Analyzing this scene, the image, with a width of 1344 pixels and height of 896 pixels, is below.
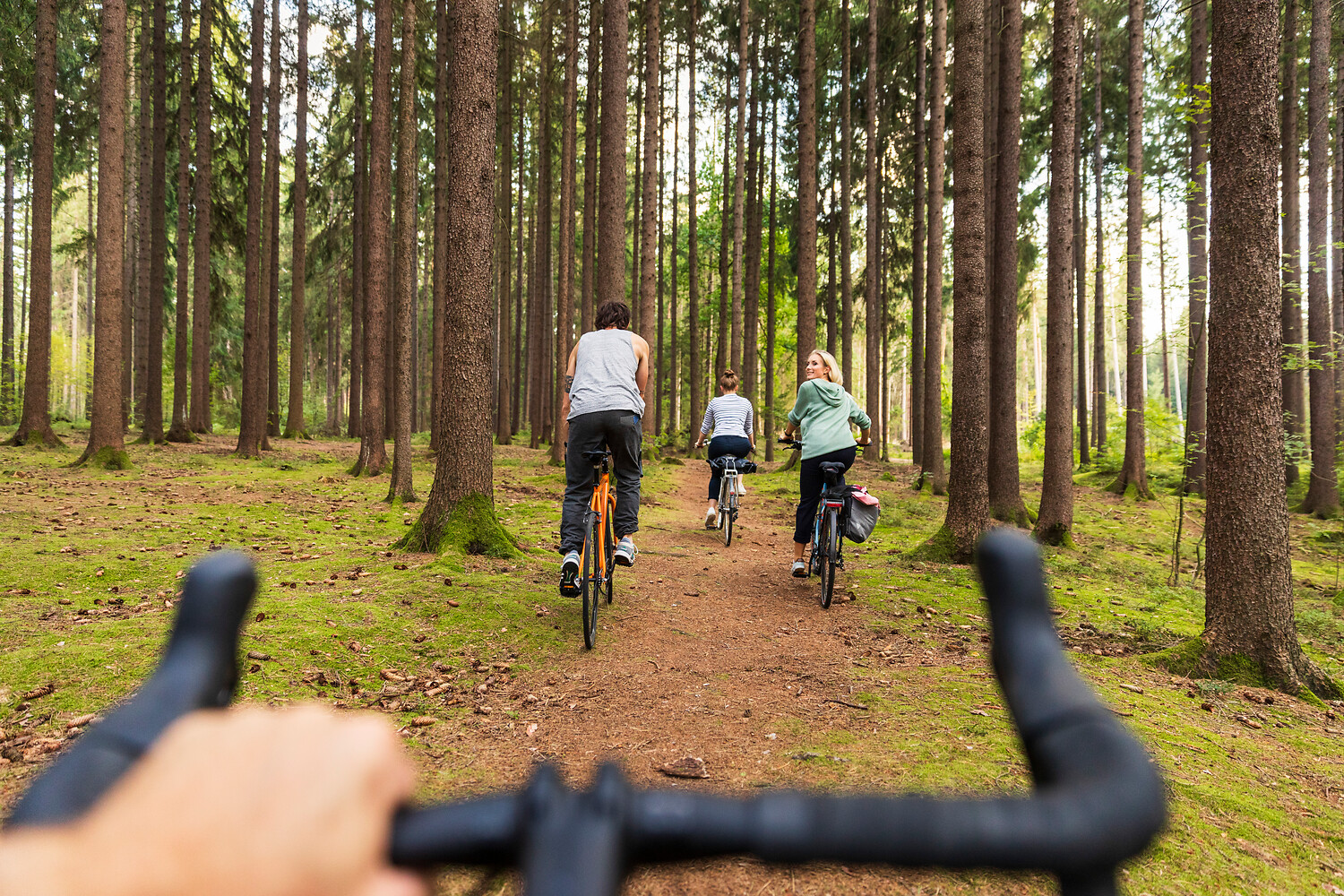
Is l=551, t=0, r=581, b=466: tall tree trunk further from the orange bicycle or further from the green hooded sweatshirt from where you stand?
the orange bicycle

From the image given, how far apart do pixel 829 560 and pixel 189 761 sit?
6983 millimetres

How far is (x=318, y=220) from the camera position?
81.7 feet

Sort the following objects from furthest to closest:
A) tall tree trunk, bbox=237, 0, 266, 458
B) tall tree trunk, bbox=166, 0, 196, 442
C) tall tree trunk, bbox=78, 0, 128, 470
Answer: tall tree trunk, bbox=166, 0, 196, 442 < tall tree trunk, bbox=237, 0, 266, 458 < tall tree trunk, bbox=78, 0, 128, 470

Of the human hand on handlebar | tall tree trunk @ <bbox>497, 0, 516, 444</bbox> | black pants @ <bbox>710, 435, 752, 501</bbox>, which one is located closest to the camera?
the human hand on handlebar

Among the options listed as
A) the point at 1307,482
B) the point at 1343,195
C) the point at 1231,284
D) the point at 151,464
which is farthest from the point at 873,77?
the point at 151,464

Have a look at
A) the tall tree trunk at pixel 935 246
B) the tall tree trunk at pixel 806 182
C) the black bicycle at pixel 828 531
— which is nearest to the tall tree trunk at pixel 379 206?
the black bicycle at pixel 828 531

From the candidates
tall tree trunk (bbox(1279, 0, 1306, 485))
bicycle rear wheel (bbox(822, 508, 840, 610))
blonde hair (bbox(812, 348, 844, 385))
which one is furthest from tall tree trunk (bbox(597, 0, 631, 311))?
tall tree trunk (bbox(1279, 0, 1306, 485))

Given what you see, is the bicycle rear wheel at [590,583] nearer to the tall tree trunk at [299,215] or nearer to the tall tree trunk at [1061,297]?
the tall tree trunk at [1061,297]

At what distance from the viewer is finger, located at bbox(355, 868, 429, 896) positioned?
0.41 m

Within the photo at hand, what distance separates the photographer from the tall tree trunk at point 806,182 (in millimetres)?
15531

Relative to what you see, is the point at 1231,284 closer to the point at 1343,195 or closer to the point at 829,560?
the point at 829,560

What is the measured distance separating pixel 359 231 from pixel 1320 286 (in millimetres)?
24975

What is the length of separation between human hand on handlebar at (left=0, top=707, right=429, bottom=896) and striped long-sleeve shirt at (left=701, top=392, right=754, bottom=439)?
10.4m

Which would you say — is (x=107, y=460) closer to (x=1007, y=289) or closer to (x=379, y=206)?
(x=379, y=206)
